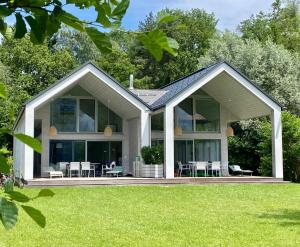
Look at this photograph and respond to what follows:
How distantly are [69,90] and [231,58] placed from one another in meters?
12.9

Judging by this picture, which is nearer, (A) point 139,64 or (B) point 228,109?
(B) point 228,109

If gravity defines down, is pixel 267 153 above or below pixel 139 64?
below

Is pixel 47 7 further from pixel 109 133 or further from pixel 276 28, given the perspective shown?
pixel 276 28

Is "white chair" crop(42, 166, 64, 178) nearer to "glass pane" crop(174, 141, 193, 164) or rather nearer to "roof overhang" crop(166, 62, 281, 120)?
"roof overhang" crop(166, 62, 281, 120)

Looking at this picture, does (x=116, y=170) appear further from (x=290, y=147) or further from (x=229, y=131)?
(x=290, y=147)

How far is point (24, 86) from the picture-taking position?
3619 centimetres

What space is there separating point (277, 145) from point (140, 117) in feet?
20.3

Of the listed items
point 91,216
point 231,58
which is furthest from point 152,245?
point 231,58

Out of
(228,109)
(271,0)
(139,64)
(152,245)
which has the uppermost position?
(271,0)

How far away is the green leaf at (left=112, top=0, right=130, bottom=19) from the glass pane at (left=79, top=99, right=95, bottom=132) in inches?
892

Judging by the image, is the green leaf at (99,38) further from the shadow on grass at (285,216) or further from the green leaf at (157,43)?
the shadow on grass at (285,216)

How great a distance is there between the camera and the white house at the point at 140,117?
21188 mm

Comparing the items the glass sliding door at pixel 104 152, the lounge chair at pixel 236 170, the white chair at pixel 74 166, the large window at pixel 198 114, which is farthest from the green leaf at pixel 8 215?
the lounge chair at pixel 236 170

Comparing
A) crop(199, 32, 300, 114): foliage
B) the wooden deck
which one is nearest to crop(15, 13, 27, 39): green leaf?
the wooden deck
